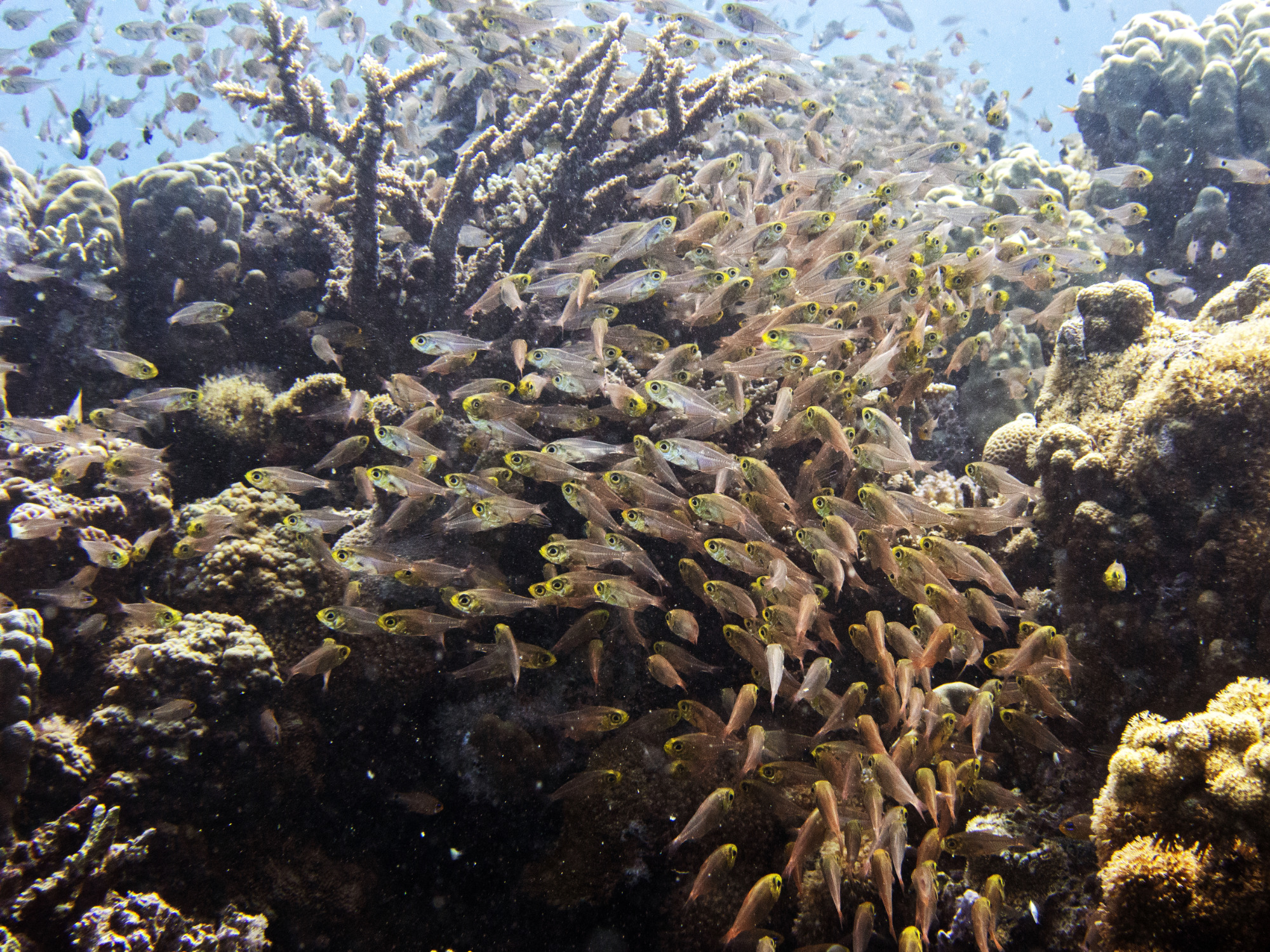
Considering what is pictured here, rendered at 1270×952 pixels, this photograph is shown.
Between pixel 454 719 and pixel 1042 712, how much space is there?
4.06 meters

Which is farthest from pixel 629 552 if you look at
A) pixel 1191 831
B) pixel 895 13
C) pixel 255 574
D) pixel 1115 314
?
pixel 895 13

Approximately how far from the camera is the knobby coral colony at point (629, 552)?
3.52 metres

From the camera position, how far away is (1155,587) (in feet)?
12.5

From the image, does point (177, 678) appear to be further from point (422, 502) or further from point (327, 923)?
point (327, 923)

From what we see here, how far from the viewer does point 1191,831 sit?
2570 mm

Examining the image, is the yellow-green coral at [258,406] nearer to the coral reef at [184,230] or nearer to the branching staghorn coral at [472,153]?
the branching staghorn coral at [472,153]

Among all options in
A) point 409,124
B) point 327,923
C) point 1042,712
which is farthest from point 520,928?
point 409,124

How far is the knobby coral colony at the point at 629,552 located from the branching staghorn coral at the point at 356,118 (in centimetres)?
4

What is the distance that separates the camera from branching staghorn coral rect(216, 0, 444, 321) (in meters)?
5.58

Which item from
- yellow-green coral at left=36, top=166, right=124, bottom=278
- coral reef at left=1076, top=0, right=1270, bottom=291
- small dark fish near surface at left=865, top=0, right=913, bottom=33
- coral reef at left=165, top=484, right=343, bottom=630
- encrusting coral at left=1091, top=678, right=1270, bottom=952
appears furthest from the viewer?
small dark fish near surface at left=865, top=0, right=913, bottom=33

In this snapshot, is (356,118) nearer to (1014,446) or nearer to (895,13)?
(1014,446)

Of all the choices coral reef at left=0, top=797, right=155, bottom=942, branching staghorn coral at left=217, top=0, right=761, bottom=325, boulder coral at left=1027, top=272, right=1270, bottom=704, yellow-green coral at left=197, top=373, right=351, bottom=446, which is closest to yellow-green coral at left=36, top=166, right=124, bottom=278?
branching staghorn coral at left=217, top=0, right=761, bottom=325

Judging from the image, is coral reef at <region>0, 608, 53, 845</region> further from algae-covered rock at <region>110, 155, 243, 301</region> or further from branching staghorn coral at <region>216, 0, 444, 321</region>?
algae-covered rock at <region>110, 155, 243, 301</region>

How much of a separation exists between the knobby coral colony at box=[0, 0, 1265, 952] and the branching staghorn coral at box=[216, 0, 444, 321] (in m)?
0.04
